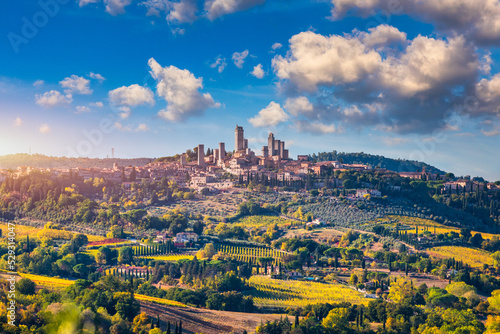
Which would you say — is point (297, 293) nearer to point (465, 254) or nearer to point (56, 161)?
point (465, 254)

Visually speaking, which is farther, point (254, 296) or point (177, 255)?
point (177, 255)

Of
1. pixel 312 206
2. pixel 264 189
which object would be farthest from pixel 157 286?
pixel 264 189

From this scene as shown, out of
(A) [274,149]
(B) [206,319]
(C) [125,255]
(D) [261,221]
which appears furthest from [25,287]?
(A) [274,149]

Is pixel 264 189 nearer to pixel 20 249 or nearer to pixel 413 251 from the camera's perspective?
pixel 413 251

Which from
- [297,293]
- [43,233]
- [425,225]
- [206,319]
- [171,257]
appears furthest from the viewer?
[425,225]

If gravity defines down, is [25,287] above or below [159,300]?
above

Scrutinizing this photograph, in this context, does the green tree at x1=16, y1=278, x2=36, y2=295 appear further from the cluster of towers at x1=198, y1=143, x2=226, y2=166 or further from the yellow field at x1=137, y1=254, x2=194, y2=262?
the cluster of towers at x1=198, y1=143, x2=226, y2=166
